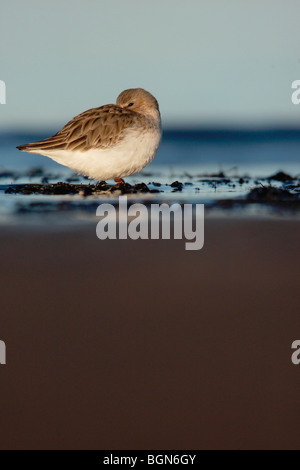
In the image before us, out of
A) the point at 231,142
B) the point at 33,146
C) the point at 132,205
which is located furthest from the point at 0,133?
the point at 132,205

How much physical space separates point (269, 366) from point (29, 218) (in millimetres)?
3008

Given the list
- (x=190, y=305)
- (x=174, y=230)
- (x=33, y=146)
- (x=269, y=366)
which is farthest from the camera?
(x=33, y=146)

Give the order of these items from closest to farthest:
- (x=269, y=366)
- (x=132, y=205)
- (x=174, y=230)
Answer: (x=269, y=366), (x=174, y=230), (x=132, y=205)

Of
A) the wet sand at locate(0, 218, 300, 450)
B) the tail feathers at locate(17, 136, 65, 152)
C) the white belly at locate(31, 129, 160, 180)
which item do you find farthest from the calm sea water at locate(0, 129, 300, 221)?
the wet sand at locate(0, 218, 300, 450)

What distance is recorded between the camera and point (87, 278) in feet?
13.3

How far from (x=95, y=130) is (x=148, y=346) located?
4.68m

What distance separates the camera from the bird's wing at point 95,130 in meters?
7.38

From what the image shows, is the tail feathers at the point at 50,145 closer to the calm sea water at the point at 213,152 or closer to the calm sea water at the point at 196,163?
the calm sea water at the point at 196,163

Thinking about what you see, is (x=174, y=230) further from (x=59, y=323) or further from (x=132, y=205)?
(x=59, y=323)

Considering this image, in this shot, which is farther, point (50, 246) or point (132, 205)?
point (132, 205)

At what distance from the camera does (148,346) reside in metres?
3.20

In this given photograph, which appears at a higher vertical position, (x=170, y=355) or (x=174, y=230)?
(x=174, y=230)

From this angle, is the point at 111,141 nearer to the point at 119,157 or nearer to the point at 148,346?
the point at 119,157

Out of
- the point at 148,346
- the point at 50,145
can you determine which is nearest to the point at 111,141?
the point at 50,145
